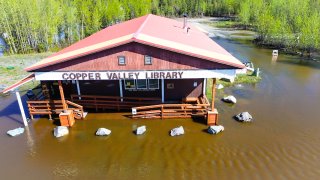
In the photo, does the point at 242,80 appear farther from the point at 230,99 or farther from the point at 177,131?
the point at 177,131

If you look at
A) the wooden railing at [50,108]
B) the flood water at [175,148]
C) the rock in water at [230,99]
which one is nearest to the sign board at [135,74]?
the wooden railing at [50,108]

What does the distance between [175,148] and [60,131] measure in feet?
26.6

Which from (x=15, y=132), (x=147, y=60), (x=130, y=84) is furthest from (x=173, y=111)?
(x=15, y=132)

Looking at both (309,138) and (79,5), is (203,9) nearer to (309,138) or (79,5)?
(79,5)

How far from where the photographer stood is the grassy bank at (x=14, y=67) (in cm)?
2939

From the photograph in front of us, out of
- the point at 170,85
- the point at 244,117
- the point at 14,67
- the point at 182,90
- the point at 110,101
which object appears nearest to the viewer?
the point at 244,117

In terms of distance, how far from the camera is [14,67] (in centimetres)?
3488

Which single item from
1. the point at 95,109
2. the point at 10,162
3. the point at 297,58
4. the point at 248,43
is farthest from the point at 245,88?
the point at 248,43

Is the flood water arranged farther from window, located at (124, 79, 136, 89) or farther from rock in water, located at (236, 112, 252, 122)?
window, located at (124, 79, 136, 89)

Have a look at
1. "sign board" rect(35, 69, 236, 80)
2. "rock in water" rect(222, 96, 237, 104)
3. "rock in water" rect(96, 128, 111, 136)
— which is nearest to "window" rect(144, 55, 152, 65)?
"sign board" rect(35, 69, 236, 80)

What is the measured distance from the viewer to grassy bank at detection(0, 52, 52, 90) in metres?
29.4

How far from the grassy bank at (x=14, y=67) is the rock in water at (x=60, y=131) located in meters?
12.1

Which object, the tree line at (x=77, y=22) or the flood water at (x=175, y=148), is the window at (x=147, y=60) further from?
the tree line at (x=77, y=22)

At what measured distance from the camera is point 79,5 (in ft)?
182
